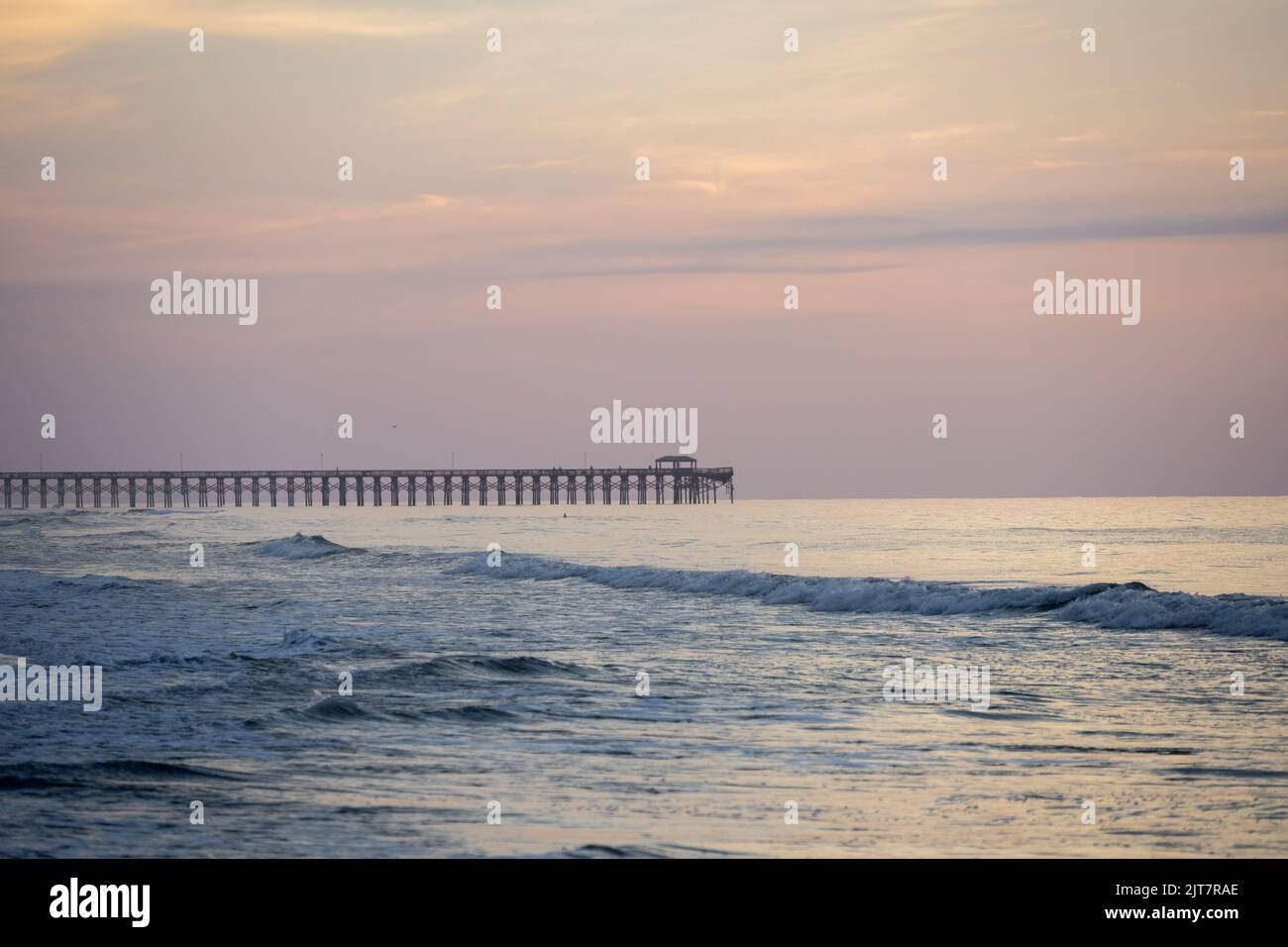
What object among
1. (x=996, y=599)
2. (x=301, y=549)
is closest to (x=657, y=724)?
(x=996, y=599)

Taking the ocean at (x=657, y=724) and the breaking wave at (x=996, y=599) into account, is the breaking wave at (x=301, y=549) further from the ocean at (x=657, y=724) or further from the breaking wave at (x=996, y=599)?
the ocean at (x=657, y=724)

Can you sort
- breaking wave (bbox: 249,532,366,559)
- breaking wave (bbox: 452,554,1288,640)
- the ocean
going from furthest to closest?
1. breaking wave (bbox: 249,532,366,559)
2. breaking wave (bbox: 452,554,1288,640)
3. the ocean

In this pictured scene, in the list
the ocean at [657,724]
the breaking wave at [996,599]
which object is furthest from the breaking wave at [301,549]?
the ocean at [657,724]

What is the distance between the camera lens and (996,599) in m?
25.9

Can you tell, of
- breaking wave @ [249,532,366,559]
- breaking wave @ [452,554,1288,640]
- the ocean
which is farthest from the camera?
breaking wave @ [249,532,366,559]

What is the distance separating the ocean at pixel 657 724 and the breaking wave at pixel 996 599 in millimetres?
90

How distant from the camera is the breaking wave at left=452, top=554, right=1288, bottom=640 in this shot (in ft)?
69.1

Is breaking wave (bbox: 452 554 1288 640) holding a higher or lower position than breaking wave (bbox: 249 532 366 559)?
higher

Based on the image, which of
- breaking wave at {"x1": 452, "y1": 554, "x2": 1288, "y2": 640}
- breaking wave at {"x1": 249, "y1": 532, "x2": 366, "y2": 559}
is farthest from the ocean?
breaking wave at {"x1": 249, "y1": 532, "x2": 366, "y2": 559}

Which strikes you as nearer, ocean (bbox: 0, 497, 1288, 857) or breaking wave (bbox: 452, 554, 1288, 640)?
ocean (bbox: 0, 497, 1288, 857)

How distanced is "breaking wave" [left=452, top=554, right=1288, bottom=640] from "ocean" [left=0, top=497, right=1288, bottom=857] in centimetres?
9

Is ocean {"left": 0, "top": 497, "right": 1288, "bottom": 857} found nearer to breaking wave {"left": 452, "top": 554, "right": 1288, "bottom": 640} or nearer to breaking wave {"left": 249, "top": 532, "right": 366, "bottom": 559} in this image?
breaking wave {"left": 452, "top": 554, "right": 1288, "bottom": 640}

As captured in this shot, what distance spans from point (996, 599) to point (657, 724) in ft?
48.3

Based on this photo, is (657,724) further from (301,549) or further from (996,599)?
(301,549)
